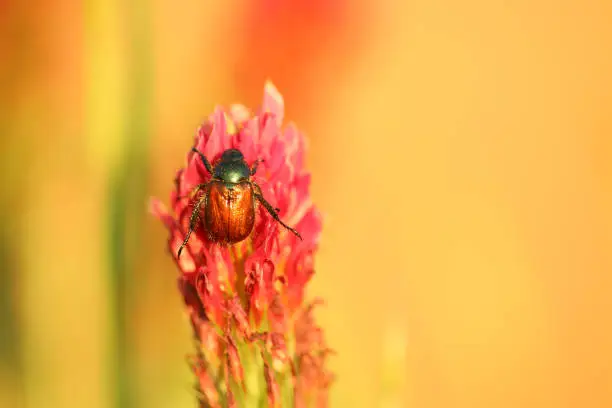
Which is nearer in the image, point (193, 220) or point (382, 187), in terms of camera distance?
point (193, 220)

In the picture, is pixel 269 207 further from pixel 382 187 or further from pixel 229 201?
pixel 382 187

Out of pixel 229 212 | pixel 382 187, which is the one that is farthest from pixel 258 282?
pixel 382 187

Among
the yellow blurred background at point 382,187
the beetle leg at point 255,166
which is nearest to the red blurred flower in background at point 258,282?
the beetle leg at point 255,166

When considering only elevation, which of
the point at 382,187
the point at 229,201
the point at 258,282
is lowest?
the point at 258,282

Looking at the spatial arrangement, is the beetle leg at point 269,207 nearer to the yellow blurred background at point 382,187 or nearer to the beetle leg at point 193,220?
the beetle leg at point 193,220

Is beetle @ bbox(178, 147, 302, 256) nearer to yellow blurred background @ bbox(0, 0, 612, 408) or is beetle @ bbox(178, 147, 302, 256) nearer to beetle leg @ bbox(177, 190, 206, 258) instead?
beetle leg @ bbox(177, 190, 206, 258)

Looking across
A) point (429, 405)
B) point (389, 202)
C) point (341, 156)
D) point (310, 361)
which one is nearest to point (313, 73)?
point (341, 156)

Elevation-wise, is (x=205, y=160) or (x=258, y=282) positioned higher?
(x=205, y=160)

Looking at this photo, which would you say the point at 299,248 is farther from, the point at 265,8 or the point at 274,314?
the point at 265,8
